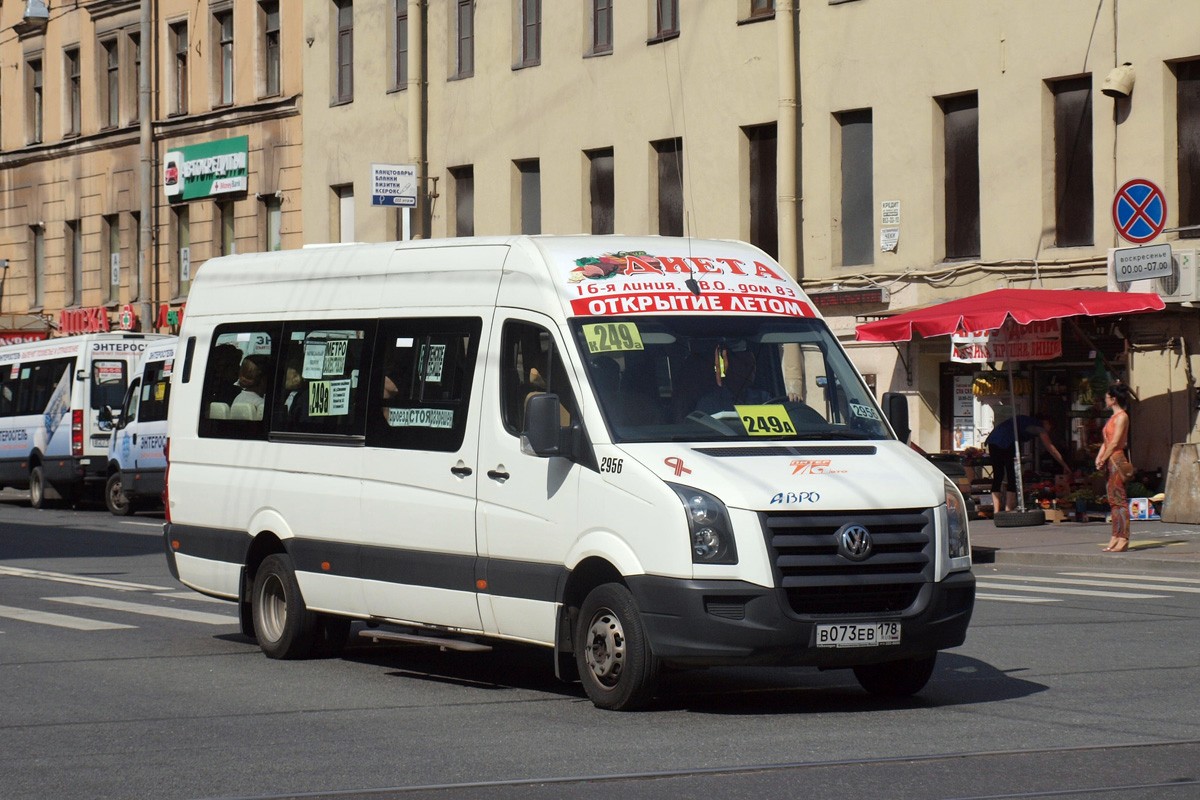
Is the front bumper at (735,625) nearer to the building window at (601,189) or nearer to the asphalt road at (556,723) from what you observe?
the asphalt road at (556,723)

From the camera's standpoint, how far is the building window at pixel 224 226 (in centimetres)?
4353

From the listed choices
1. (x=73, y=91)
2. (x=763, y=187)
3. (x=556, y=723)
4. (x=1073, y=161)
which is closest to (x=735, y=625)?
(x=556, y=723)

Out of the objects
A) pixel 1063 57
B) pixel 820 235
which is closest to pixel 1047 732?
pixel 1063 57

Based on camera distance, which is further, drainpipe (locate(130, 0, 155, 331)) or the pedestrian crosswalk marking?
drainpipe (locate(130, 0, 155, 331))

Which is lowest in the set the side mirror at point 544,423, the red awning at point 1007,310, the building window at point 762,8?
the side mirror at point 544,423

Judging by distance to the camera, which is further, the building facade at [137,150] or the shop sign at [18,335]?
the shop sign at [18,335]

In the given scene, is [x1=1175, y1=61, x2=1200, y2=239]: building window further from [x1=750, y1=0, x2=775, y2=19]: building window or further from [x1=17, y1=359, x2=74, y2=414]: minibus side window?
[x1=17, y1=359, x2=74, y2=414]: minibus side window

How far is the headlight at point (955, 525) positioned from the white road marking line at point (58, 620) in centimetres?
651

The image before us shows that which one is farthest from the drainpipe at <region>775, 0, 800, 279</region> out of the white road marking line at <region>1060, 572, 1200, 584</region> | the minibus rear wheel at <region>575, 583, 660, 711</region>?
the minibus rear wheel at <region>575, 583, 660, 711</region>

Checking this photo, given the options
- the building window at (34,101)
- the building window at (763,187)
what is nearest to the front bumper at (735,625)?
the building window at (763,187)

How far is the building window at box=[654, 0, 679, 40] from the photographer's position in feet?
104

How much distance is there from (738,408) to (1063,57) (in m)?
16.8

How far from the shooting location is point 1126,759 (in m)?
8.45

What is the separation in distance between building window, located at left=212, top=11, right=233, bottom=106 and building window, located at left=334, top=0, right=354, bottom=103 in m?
4.22
